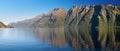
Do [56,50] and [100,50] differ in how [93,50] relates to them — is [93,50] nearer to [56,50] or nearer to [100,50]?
[100,50]

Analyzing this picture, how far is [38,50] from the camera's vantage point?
52.8 m

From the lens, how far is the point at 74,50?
2028 inches

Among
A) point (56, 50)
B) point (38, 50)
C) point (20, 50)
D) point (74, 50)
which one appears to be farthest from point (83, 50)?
point (20, 50)

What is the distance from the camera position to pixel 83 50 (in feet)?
166

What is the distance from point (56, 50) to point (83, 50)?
6245 millimetres

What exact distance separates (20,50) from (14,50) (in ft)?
4.60

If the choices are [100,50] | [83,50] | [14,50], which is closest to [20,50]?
[14,50]

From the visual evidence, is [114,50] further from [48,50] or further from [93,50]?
[48,50]

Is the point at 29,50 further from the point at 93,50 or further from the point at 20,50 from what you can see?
the point at 93,50

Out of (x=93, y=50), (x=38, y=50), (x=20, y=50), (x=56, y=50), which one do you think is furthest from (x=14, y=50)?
(x=93, y=50)

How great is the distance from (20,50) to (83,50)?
581 inches

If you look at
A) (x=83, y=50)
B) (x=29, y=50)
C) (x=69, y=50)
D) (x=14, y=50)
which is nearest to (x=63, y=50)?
(x=69, y=50)

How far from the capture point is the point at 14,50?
5250 centimetres

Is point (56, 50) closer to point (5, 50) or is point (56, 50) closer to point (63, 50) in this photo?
point (63, 50)
